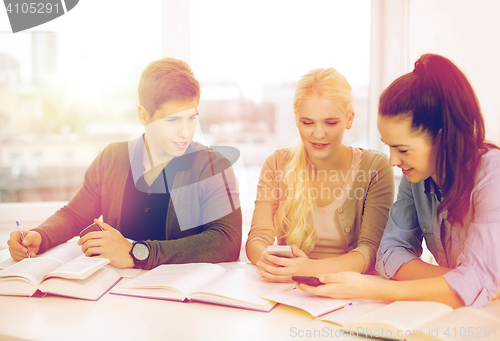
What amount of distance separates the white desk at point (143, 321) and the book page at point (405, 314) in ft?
0.23

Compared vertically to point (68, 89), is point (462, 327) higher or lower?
lower

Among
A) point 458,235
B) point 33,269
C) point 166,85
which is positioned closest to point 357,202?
point 458,235

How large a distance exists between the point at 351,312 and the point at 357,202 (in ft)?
2.08

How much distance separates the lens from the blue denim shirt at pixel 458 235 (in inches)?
32.5

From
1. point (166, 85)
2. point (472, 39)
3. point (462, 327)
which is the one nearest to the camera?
point (462, 327)

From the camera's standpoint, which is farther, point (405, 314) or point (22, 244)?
point (22, 244)

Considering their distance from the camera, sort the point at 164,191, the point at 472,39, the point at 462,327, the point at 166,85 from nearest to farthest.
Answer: the point at 462,327, the point at 166,85, the point at 164,191, the point at 472,39

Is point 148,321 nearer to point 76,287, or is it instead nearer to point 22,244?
point 76,287

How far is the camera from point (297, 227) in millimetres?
1371

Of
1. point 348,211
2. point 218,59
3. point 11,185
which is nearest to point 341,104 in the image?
point 348,211

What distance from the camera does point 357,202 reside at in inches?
54.7

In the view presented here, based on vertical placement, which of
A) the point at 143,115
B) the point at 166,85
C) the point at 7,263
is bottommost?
the point at 7,263

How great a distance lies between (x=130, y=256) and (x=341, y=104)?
84cm

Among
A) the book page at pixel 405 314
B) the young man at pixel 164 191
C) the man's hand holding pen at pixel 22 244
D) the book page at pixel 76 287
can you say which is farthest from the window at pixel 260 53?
the book page at pixel 405 314
